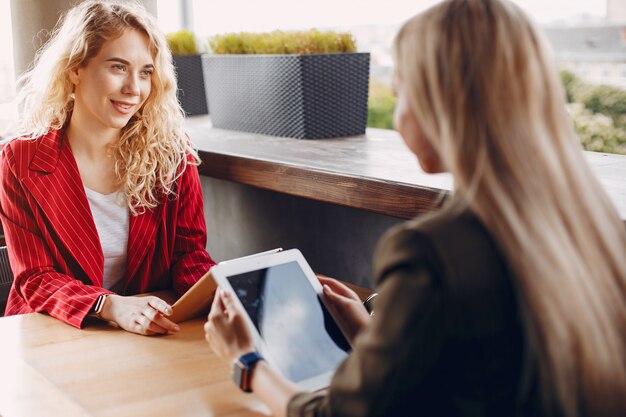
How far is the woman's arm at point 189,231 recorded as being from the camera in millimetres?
2129

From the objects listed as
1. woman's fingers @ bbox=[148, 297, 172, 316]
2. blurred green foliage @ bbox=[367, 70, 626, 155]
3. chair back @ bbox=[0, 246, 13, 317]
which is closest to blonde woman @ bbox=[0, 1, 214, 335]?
woman's fingers @ bbox=[148, 297, 172, 316]

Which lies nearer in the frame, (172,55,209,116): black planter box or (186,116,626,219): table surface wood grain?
(186,116,626,219): table surface wood grain

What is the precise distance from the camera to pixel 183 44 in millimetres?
3434

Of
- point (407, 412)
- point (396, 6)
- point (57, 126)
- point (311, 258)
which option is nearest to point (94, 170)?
point (57, 126)

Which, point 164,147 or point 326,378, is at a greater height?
point 164,147

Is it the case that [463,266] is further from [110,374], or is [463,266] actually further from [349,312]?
[110,374]

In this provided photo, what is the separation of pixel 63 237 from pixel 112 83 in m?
0.42

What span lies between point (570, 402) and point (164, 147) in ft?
5.03

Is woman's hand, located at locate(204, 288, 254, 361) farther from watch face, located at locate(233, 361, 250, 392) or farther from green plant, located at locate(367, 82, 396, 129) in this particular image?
green plant, located at locate(367, 82, 396, 129)

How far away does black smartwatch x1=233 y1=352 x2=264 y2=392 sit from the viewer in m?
1.20

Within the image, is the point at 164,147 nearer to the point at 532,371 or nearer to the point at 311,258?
the point at 311,258

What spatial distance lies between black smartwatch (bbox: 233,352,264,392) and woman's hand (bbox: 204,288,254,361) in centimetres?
1

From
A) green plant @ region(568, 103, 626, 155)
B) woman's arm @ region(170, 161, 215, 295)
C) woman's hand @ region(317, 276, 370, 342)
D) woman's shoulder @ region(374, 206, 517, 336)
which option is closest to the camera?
woman's shoulder @ region(374, 206, 517, 336)

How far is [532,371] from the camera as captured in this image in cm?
90
